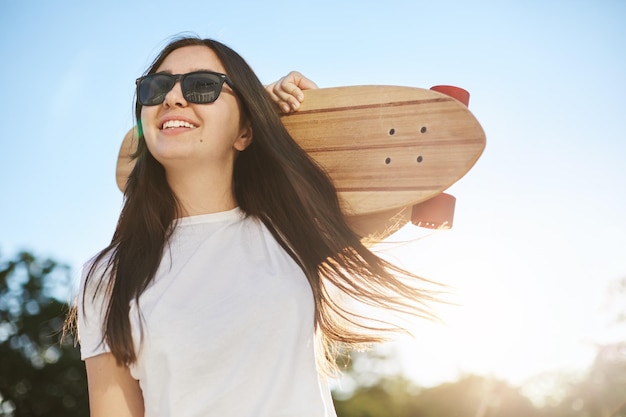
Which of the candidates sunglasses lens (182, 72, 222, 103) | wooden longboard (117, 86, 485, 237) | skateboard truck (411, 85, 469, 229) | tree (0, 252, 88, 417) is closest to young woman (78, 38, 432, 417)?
sunglasses lens (182, 72, 222, 103)

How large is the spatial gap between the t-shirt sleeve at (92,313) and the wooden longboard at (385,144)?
1036mm

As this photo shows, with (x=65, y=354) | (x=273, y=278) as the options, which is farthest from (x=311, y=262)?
(x=65, y=354)

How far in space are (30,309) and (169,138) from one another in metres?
30.8

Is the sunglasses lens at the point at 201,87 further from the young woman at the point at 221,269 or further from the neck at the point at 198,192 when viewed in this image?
the neck at the point at 198,192

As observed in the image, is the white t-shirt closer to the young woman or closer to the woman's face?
the young woman

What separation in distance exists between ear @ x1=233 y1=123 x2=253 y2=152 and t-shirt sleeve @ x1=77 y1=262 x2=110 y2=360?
2.39 feet

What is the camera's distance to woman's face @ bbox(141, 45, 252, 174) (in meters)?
2.62

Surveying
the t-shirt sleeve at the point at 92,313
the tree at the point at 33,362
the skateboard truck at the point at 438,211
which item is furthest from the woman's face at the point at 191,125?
the tree at the point at 33,362

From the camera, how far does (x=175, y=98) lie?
2637 millimetres

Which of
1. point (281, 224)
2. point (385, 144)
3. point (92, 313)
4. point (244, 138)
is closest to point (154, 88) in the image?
point (244, 138)

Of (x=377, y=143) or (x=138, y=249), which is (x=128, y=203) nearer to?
(x=138, y=249)

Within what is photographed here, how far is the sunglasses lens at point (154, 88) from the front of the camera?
8.86ft

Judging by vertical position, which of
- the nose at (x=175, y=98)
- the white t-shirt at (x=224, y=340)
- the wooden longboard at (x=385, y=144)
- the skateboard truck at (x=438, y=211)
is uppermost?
the nose at (x=175, y=98)

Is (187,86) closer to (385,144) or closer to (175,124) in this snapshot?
(175,124)
